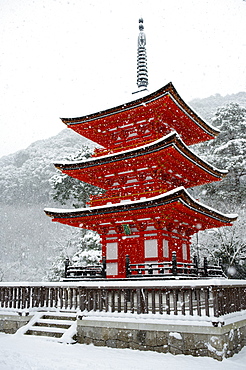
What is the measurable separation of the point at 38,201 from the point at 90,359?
67.1 metres

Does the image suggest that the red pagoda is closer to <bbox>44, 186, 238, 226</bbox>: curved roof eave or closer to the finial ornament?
<bbox>44, 186, 238, 226</bbox>: curved roof eave

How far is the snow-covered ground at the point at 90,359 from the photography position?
9.12 metres

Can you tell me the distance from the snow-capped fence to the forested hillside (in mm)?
20141

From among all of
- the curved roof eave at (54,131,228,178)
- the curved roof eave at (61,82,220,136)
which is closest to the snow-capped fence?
the curved roof eave at (54,131,228,178)

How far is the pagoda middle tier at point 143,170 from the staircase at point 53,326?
7014mm

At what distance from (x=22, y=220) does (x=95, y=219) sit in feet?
185

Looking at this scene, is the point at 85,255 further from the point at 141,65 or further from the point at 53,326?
the point at 141,65

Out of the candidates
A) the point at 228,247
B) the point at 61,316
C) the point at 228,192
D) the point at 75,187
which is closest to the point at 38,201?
the point at 75,187

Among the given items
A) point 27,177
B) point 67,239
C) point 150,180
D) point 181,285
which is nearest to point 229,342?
point 181,285

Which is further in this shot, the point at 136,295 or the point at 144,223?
the point at 144,223

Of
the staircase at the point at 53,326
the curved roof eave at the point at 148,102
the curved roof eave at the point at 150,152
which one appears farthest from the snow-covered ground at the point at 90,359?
the curved roof eave at the point at 148,102

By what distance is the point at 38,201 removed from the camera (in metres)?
75.1

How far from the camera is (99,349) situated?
1177 centimetres

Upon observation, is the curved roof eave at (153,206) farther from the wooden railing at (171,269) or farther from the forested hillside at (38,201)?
the forested hillside at (38,201)
